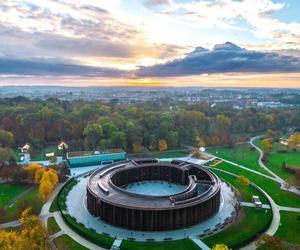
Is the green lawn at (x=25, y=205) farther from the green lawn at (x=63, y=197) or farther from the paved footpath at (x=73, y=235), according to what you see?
the paved footpath at (x=73, y=235)

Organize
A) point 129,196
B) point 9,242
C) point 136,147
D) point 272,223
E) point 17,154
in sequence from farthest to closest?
point 136,147 < point 17,154 < point 129,196 < point 272,223 < point 9,242

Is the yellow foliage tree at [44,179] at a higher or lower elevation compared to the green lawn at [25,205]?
higher

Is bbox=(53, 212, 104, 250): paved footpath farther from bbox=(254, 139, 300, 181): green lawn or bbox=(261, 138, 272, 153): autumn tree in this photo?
bbox=(261, 138, 272, 153): autumn tree

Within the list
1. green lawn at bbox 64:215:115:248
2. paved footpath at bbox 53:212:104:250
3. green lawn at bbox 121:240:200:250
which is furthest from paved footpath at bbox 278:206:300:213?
paved footpath at bbox 53:212:104:250

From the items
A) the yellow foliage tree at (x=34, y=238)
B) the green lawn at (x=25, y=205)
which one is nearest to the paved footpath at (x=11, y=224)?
the green lawn at (x=25, y=205)

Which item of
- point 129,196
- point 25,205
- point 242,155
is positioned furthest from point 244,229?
point 242,155

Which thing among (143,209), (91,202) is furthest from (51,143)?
(143,209)

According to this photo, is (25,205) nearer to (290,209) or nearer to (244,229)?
(244,229)
